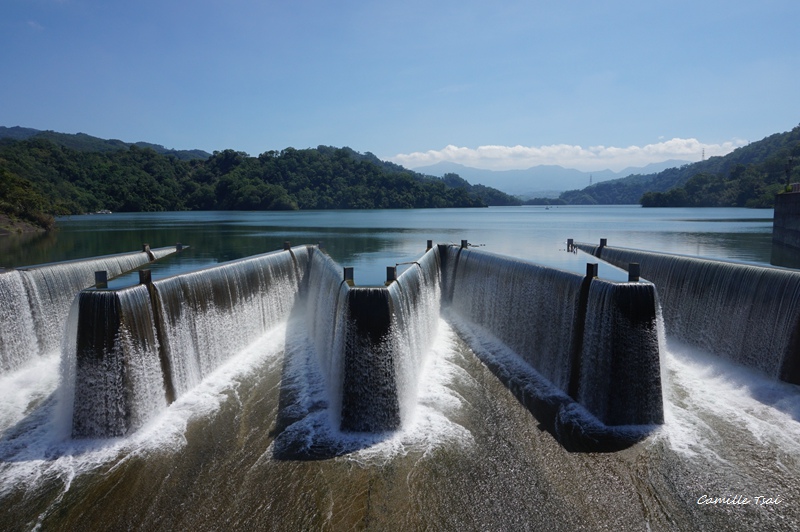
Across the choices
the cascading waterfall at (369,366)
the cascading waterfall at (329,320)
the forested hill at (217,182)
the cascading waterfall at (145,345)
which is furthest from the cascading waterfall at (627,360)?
the forested hill at (217,182)

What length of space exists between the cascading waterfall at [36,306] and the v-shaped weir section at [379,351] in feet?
13.8

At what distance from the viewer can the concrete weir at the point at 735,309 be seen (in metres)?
11.1

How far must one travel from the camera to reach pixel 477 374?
12.6 meters

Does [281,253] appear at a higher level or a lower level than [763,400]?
higher

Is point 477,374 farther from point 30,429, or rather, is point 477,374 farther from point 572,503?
point 30,429

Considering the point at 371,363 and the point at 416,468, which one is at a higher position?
the point at 371,363

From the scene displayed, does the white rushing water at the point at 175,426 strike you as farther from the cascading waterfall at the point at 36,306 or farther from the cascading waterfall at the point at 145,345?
the cascading waterfall at the point at 36,306

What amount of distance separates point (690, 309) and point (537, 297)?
494cm

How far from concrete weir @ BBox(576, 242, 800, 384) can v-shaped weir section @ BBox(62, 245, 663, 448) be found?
397 cm

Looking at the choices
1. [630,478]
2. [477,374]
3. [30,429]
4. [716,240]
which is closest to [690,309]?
[477,374]

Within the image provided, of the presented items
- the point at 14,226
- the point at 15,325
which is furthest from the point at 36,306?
the point at 14,226

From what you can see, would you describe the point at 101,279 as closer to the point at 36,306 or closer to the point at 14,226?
the point at 36,306
